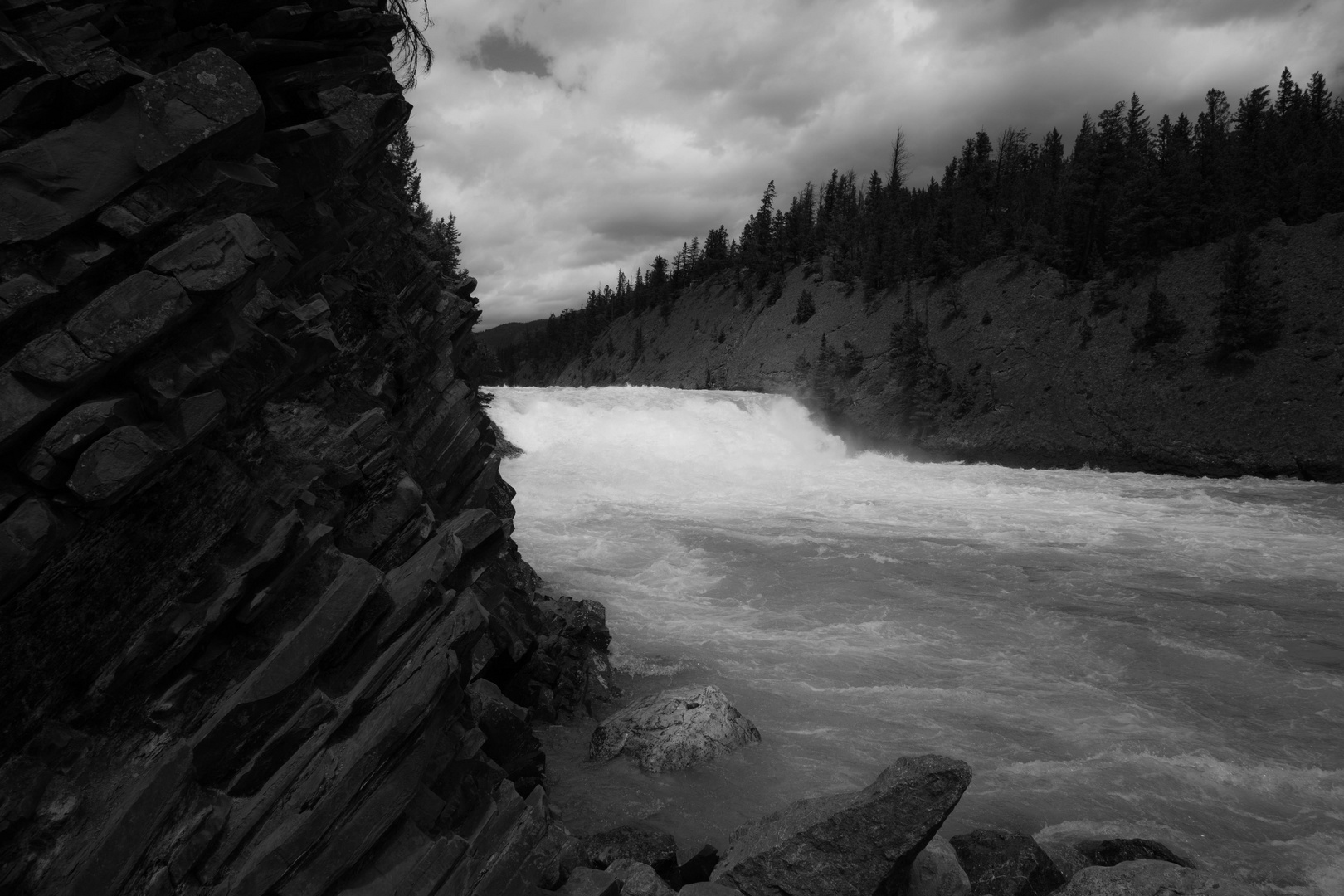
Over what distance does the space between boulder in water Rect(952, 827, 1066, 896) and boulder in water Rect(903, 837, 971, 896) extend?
19 centimetres

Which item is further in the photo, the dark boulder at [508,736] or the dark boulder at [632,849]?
the dark boulder at [508,736]

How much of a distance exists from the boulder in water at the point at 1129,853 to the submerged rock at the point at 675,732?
4360 mm

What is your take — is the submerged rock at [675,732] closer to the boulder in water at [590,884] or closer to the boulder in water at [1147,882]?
the boulder in water at [590,884]

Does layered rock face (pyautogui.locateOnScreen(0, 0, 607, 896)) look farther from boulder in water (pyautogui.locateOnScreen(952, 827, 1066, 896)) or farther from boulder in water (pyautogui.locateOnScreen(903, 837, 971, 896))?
boulder in water (pyautogui.locateOnScreen(952, 827, 1066, 896))

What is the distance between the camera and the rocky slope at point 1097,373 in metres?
36.0

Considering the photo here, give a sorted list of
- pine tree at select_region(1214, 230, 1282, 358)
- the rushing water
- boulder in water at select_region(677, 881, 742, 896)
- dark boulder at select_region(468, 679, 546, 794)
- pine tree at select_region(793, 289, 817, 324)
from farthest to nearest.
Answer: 1. pine tree at select_region(793, 289, 817, 324)
2. pine tree at select_region(1214, 230, 1282, 358)
3. the rushing water
4. dark boulder at select_region(468, 679, 546, 794)
5. boulder in water at select_region(677, 881, 742, 896)

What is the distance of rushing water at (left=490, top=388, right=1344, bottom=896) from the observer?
30.9 feet

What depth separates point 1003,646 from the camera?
14.6m

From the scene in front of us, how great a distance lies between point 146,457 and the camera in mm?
5047

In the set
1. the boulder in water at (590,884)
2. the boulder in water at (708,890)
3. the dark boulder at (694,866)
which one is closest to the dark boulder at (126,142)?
the boulder in water at (590,884)

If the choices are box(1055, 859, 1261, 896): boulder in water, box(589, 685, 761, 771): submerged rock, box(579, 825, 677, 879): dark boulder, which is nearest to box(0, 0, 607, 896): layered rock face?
box(579, 825, 677, 879): dark boulder

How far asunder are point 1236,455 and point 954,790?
37.3 metres

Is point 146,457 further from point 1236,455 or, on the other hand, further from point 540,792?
point 1236,455

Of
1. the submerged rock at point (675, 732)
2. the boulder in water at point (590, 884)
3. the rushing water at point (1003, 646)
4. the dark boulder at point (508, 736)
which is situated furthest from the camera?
the submerged rock at point (675, 732)
